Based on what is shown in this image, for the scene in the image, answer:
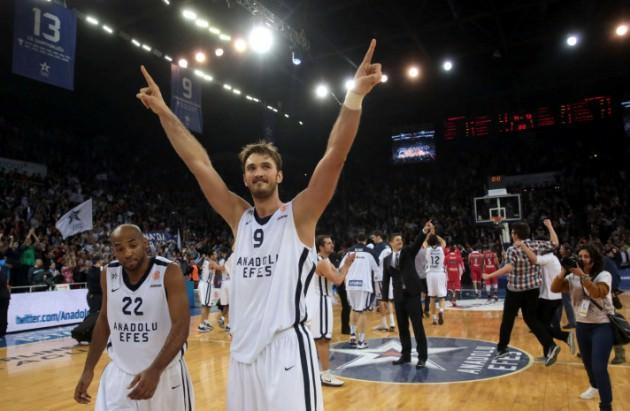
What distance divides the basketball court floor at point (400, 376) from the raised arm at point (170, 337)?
2953 millimetres

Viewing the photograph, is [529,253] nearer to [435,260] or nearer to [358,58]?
[435,260]

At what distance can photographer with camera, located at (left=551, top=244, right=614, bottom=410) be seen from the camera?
13.9 ft

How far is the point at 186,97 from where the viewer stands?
11320 millimetres

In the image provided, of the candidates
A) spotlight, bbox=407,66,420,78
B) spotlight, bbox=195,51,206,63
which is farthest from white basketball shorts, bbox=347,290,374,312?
spotlight, bbox=407,66,420,78

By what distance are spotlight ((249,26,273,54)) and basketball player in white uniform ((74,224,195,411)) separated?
8.86m

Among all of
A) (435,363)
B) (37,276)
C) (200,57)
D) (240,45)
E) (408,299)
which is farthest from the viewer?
(200,57)

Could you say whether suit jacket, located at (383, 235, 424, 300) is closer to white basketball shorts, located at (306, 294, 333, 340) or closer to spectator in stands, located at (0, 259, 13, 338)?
white basketball shorts, located at (306, 294, 333, 340)

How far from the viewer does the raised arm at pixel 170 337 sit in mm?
2371

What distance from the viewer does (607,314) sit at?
432 centimetres

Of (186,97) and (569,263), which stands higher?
(186,97)

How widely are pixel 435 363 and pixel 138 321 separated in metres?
5.26

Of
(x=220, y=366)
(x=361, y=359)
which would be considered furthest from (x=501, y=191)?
(x=220, y=366)

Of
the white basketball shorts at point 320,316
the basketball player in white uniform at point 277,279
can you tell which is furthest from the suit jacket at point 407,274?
the basketball player in white uniform at point 277,279

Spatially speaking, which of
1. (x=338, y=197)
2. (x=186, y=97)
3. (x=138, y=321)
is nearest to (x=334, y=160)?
(x=138, y=321)
